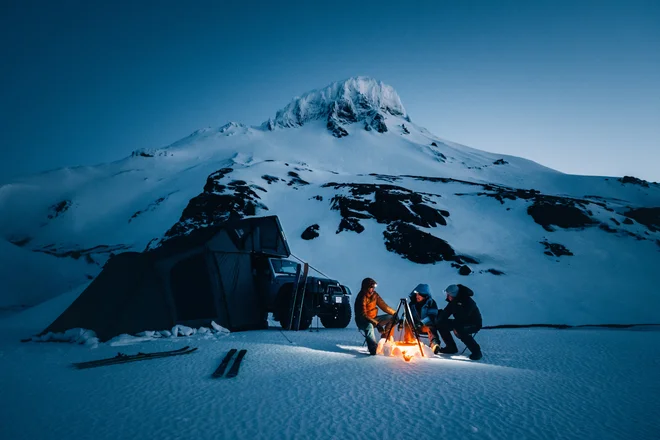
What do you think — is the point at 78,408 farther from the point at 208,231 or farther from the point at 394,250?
the point at 394,250

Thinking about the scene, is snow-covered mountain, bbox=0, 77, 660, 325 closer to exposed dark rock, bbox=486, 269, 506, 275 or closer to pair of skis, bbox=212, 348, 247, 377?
exposed dark rock, bbox=486, 269, 506, 275

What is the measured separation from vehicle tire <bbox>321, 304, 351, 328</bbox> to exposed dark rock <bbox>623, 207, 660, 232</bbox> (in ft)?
129

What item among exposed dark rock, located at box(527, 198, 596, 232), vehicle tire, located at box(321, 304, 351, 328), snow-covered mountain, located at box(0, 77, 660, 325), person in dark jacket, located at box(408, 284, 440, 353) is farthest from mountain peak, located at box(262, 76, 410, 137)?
person in dark jacket, located at box(408, 284, 440, 353)

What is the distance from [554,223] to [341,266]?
22896 mm

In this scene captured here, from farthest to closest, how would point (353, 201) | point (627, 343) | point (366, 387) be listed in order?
1. point (353, 201)
2. point (627, 343)
3. point (366, 387)

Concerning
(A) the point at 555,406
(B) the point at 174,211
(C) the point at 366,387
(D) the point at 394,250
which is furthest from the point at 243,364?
(B) the point at 174,211

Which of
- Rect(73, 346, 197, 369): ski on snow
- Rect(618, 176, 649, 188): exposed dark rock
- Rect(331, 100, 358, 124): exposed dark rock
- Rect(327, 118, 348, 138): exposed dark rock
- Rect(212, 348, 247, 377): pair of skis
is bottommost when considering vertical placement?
Rect(73, 346, 197, 369): ski on snow

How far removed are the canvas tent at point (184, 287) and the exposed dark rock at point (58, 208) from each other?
7836 centimetres

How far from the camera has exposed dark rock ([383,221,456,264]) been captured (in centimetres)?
2611

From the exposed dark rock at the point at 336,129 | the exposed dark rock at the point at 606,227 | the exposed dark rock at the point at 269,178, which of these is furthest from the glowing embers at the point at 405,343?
the exposed dark rock at the point at 336,129

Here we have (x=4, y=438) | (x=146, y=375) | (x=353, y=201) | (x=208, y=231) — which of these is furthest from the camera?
(x=353, y=201)

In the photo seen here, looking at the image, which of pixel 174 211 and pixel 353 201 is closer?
pixel 353 201

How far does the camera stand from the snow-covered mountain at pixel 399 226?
69.1 ft

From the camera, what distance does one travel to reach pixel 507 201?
3769 cm
